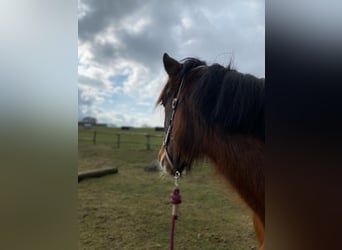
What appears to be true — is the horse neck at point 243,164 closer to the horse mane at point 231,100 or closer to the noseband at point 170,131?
the horse mane at point 231,100

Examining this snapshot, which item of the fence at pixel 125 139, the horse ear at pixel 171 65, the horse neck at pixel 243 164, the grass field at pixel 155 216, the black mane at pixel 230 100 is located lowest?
the grass field at pixel 155 216

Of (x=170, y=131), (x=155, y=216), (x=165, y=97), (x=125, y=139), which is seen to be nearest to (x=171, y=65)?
(x=165, y=97)

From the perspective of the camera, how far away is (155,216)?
250cm

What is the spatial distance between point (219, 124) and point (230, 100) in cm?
8

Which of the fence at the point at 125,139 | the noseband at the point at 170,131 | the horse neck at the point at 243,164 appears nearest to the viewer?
the horse neck at the point at 243,164

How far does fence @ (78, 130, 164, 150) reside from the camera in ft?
25.7

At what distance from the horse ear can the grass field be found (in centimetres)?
44

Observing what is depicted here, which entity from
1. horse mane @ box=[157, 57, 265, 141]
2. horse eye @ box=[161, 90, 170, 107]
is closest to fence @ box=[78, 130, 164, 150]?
horse eye @ box=[161, 90, 170, 107]

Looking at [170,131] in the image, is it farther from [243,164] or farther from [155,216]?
[155,216]

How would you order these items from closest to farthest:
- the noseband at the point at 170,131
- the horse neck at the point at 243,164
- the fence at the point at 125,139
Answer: the horse neck at the point at 243,164 < the noseband at the point at 170,131 < the fence at the point at 125,139

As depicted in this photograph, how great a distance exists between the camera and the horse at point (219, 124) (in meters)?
0.74

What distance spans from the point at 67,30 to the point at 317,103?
649mm

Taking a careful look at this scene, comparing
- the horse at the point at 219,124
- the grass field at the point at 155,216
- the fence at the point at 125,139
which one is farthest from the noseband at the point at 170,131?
the fence at the point at 125,139

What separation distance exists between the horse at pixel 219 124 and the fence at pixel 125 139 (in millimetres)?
6616
